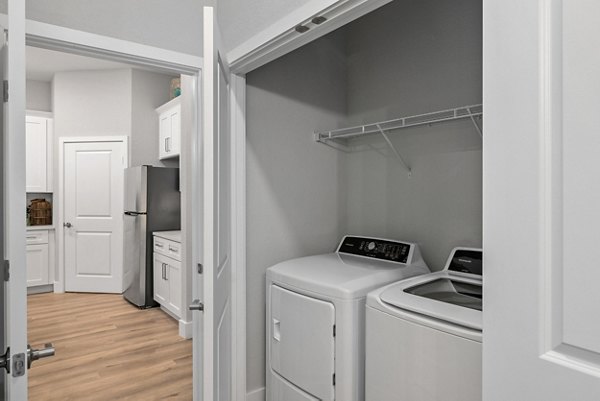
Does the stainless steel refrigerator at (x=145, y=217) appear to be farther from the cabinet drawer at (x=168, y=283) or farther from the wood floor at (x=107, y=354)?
the wood floor at (x=107, y=354)

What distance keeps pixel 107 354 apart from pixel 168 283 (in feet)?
3.00

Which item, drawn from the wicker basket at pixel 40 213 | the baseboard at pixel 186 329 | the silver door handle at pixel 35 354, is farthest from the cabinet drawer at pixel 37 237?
the silver door handle at pixel 35 354

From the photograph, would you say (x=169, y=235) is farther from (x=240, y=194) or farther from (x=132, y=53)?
(x=132, y=53)

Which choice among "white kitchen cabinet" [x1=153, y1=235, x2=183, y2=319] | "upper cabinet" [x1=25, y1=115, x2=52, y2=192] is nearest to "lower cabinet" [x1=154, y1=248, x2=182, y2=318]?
"white kitchen cabinet" [x1=153, y1=235, x2=183, y2=319]

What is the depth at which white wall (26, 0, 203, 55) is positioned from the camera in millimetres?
1636

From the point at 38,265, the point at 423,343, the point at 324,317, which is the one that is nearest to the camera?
the point at 423,343

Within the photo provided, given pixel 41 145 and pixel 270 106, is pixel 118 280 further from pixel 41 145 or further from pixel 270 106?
pixel 270 106

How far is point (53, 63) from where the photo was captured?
450 cm

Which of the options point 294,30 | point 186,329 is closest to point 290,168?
point 294,30

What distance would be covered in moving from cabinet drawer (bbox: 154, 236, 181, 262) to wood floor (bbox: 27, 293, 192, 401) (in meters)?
0.66

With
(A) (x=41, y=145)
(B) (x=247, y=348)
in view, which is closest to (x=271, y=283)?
(B) (x=247, y=348)

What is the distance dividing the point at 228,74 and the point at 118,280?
3804 mm

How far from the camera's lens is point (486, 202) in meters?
0.85

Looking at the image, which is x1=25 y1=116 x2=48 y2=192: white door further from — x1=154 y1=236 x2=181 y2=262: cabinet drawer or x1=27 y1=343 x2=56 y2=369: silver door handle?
x1=27 y1=343 x2=56 y2=369: silver door handle
